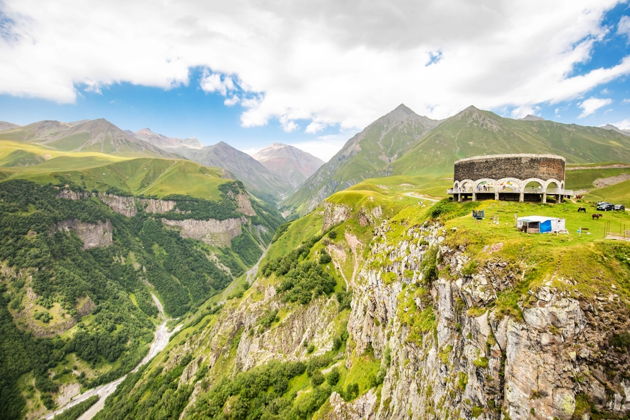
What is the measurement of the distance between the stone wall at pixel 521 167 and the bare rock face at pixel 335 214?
78.5m

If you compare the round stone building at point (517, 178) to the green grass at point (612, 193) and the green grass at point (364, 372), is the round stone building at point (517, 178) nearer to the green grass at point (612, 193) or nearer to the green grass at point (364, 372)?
the green grass at point (364, 372)

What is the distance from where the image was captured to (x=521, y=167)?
3625cm

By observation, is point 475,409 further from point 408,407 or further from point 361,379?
point 361,379

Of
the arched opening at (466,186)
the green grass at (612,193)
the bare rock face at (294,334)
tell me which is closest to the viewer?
the arched opening at (466,186)

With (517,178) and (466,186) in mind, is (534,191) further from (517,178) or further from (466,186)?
(466,186)

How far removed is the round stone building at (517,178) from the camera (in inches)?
1401

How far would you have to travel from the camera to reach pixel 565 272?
17.0 m

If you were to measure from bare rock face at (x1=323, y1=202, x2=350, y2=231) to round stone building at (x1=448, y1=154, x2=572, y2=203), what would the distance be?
255ft

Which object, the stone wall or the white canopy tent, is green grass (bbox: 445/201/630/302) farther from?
the stone wall

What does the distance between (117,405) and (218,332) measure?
222ft

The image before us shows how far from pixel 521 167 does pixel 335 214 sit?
306 feet

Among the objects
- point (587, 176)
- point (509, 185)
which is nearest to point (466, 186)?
point (509, 185)

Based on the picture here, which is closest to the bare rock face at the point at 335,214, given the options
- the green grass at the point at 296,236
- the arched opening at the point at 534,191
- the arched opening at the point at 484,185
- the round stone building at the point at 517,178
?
the green grass at the point at 296,236

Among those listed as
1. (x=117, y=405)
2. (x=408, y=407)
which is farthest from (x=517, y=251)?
(x=117, y=405)
